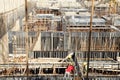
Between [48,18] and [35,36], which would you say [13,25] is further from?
[35,36]

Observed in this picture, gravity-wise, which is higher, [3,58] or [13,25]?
[13,25]

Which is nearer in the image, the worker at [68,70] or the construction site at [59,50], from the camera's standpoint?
the worker at [68,70]

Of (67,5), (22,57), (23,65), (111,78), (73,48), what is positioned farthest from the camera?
(67,5)

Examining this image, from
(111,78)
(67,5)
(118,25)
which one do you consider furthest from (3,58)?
(67,5)

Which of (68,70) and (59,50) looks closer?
(68,70)

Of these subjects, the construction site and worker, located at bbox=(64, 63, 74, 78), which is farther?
the construction site

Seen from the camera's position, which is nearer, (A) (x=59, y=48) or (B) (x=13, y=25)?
(A) (x=59, y=48)

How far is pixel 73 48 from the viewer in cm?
1137

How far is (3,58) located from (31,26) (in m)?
4.38

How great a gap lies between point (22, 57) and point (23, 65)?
2176 millimetres

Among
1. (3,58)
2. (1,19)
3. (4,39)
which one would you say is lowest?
(3,58)

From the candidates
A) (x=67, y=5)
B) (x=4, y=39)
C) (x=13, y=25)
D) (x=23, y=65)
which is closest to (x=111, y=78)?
(x=23, y=65)

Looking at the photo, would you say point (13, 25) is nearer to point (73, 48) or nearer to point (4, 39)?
point (4, 39)

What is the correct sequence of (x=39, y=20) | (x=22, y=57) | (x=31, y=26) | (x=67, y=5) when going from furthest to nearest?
1. (x=67, y=5)
2. (x=39, y=20)
3. (x=31, y=26)
4. (x=22, y=57)
